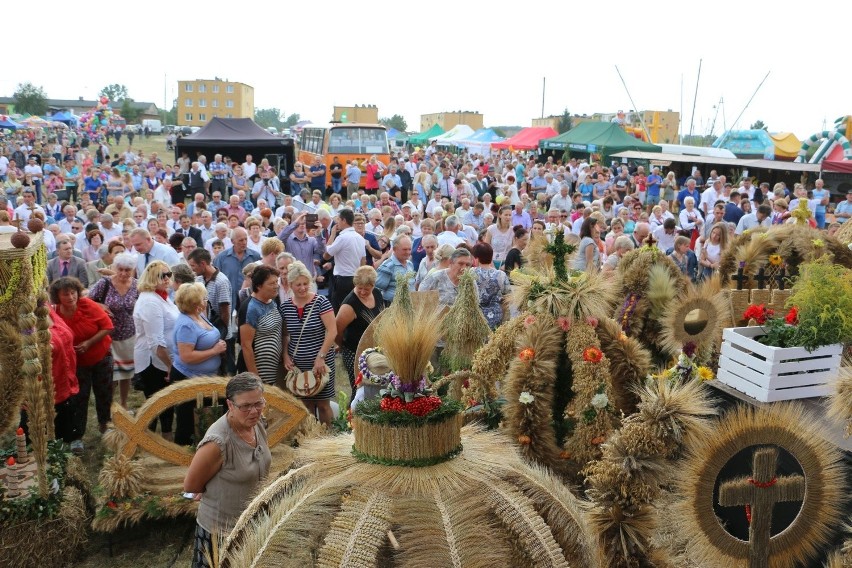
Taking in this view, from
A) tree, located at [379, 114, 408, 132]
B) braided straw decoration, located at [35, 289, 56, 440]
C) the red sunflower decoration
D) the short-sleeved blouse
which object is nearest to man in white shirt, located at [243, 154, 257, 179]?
the short-sleeved blouse

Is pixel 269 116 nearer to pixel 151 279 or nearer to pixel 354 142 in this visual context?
pixel 354 142

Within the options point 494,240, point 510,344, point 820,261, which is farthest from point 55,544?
point 494,240

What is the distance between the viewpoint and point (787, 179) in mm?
26453

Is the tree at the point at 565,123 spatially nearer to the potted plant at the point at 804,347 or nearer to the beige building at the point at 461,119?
the beige building at the point at 461,119

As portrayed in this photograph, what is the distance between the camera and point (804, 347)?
521cm

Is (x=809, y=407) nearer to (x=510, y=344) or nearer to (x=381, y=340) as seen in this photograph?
(x=510, y=344)

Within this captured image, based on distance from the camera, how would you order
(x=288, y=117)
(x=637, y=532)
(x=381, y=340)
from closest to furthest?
(x=381, y=340) < (x=637, y=532) < (x=288, y=117)

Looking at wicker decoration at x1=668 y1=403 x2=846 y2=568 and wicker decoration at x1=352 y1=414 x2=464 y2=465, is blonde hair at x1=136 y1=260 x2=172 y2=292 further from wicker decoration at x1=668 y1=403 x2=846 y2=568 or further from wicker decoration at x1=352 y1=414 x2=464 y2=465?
wicker decoration at x1=668 y1=403 x2=846 y2=568

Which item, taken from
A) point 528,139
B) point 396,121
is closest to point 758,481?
point 528,139

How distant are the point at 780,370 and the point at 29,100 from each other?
86955 mm

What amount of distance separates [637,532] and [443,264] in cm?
447

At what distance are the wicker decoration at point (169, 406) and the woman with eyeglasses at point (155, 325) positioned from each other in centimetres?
104

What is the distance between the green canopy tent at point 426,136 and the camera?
153ft

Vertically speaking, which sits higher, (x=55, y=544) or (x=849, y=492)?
(x=849, y=492)
